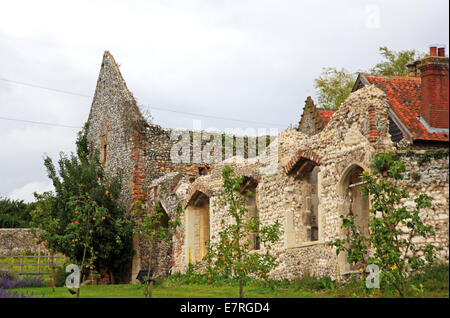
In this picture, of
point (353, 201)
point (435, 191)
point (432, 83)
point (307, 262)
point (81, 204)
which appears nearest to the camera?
point (435, 191)

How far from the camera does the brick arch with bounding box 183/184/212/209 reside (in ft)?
67.4

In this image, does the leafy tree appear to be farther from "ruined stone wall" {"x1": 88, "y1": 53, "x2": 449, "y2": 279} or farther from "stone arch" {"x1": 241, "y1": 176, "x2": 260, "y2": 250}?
"stone arch" {"x1": 241, "y1": 176, "x2": 260, "y2": 250}

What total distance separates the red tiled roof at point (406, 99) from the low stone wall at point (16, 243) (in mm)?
22441

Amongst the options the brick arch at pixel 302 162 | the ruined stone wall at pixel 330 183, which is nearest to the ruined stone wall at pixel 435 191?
the ruined stone wall at pixel 330 183

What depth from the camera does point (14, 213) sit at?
41.9m

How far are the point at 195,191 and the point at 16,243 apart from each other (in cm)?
1810

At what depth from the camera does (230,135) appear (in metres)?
25.6

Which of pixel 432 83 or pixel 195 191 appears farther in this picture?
pixel 195 191

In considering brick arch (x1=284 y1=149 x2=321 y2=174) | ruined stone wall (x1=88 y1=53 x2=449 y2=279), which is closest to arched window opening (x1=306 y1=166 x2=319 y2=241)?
ruined stone wall (x1=88 y1=53 x2=449 y2=279)

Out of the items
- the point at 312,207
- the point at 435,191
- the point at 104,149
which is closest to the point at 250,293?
the point at 312,207

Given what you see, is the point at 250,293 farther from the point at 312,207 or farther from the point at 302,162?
the point at 312,207

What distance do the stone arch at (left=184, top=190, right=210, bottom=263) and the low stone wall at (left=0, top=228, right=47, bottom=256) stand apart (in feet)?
53.7

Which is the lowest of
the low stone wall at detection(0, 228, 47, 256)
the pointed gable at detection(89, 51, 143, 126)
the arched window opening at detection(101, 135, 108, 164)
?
the low stone wall at detection(0, 228, 47, 256)
